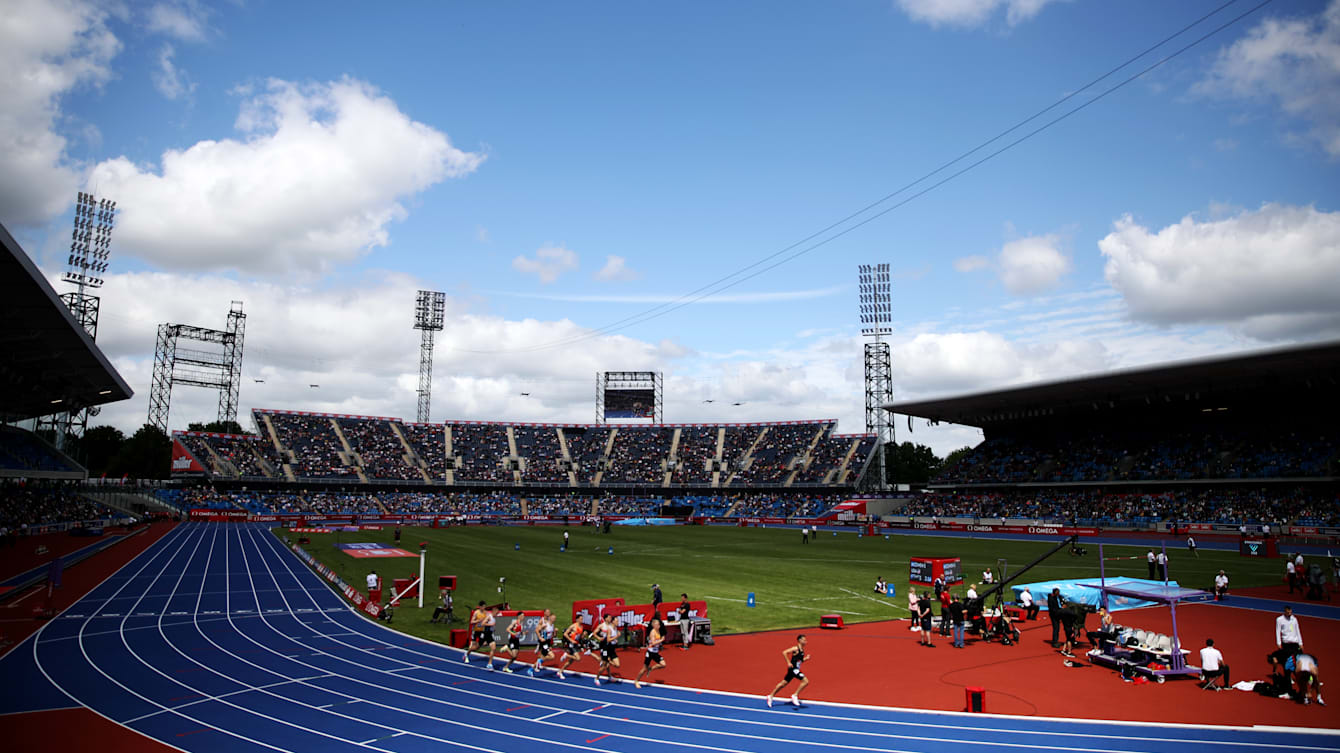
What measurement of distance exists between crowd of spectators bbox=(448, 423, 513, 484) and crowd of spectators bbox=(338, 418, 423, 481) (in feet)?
22.0

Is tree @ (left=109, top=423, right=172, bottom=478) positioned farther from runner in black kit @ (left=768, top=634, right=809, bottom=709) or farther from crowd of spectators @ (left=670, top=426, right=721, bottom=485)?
runner in black kit @ (left=768, top=634, right=809, bottom=709)

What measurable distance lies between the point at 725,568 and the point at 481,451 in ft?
232

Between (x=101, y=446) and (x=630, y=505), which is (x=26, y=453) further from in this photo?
(x=101, y=446)

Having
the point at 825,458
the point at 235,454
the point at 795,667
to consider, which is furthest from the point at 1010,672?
the point at 235,454

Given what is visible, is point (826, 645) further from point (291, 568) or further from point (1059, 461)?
point (1059, 461)

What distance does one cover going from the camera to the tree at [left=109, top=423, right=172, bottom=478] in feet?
361

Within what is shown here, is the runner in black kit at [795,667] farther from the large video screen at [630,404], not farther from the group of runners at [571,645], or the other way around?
the large video screen at [630,404]

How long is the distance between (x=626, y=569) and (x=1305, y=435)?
54255mm

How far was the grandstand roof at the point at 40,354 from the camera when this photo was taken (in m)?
27.4

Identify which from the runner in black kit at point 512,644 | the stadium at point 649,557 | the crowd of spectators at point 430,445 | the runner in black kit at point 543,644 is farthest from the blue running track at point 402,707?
the crowd of spectators at point 430,445

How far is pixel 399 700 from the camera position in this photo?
49.9 feet

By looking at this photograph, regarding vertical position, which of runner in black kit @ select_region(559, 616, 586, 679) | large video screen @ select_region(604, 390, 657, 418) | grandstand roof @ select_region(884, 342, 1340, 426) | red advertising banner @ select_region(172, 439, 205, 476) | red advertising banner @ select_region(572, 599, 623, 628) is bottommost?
runner in black kit @ select_region(559, 616, 586, 679)

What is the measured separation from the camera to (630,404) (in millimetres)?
114625

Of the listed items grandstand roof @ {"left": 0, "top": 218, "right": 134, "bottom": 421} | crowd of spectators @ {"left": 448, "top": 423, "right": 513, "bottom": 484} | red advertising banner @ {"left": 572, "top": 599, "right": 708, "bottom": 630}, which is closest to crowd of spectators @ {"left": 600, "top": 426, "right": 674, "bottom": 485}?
crowd of spectators @ {"left": 448, "top": 423, "right": 513, "bottom": 484}
